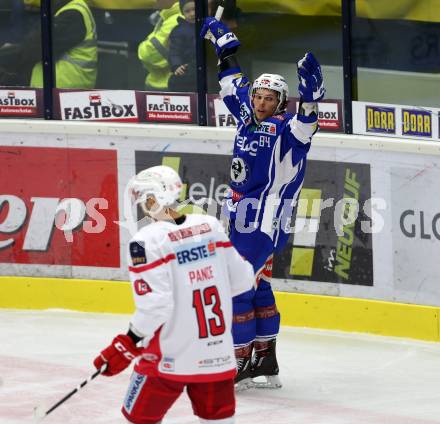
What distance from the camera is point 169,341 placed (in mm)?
5125

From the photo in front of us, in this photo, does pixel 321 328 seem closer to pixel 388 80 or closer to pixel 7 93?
pixel 388 80

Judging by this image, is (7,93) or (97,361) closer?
(97,361)

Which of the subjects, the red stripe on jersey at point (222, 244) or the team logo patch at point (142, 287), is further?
the red stripe on jersey at point (222, 244)

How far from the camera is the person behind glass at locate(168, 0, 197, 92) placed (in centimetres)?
955

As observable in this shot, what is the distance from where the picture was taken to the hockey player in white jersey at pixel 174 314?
506cm

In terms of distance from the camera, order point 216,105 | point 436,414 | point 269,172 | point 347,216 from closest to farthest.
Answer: point 436,414 < point 269,172 < point 347,216 < point 216,105

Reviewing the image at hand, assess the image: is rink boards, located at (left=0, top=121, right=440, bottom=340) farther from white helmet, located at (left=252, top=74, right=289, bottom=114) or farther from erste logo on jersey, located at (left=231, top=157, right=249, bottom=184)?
erste logo on jersey, located at (left=231, top=157, right=249, bottom=184)

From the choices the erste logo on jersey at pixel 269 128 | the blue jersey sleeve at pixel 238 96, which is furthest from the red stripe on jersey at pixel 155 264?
the blue jersey sleeve at pixel 238 96

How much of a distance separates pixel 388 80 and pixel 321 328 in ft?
5.43

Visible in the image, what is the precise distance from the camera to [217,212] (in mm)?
9320

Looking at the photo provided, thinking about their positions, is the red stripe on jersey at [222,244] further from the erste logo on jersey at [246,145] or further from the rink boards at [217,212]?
the rink boards at [217,212]

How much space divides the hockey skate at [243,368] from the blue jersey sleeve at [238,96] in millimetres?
1251

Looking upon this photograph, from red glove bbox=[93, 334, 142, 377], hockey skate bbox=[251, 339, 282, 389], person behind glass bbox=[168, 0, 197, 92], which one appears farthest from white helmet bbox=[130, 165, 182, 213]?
person behind glass bbox=[168, 0, 197, 92]

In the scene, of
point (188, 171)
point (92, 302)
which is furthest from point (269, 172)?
point (92, 302)
